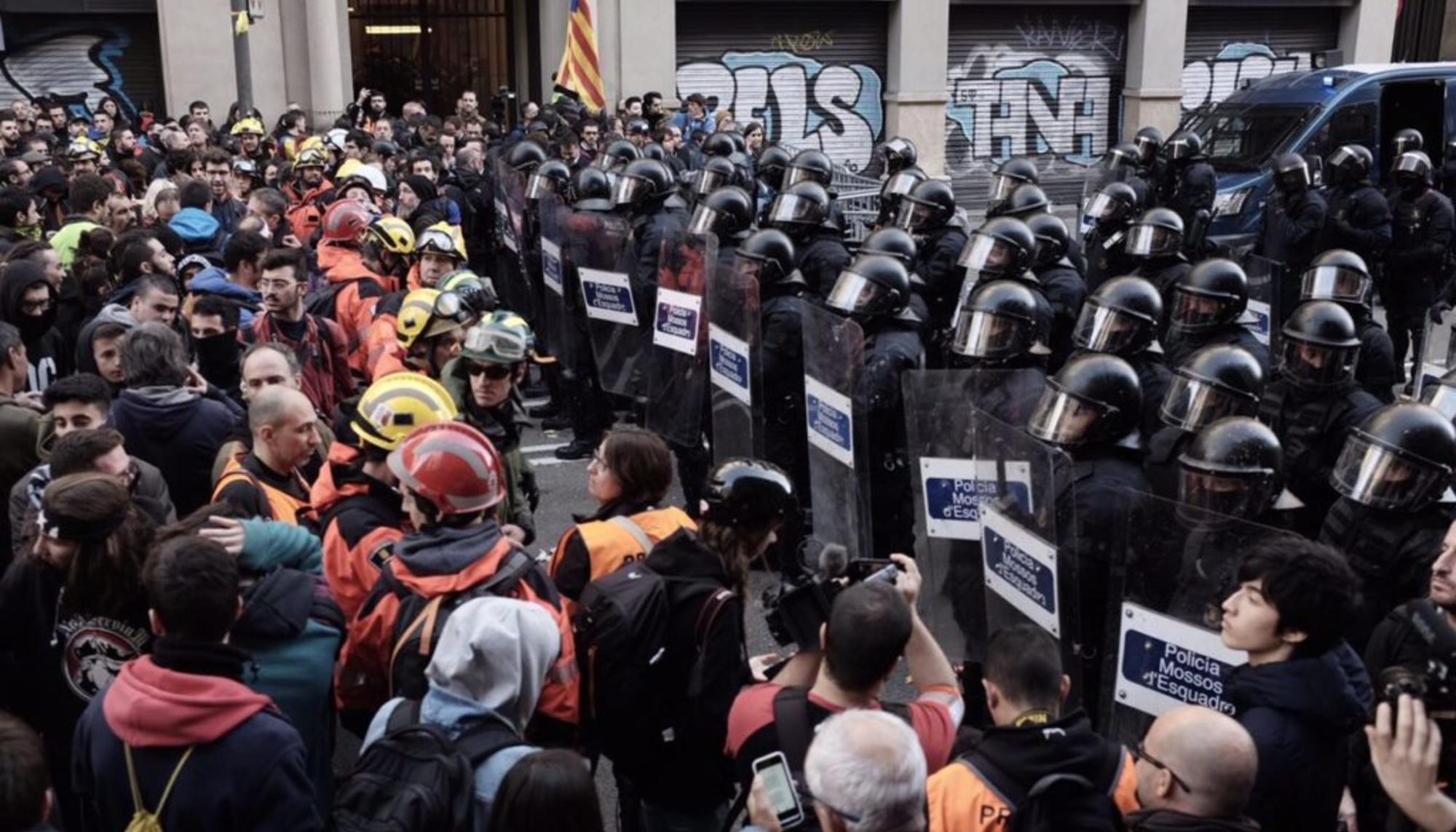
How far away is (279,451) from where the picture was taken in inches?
171

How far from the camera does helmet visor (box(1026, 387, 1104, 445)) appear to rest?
4371 mm

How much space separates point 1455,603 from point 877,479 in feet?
9.28

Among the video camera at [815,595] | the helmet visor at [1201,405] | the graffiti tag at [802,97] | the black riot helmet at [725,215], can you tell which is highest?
the graffiti tag at [802,97]

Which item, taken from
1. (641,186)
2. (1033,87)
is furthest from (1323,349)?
(1033,87)

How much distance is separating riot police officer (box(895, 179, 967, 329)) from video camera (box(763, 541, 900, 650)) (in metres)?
5.12

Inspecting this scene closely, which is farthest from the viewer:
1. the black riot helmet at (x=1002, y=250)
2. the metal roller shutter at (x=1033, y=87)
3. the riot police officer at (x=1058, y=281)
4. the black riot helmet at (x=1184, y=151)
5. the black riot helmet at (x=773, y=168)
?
the metal roller shutter at (x=1033, y=87)

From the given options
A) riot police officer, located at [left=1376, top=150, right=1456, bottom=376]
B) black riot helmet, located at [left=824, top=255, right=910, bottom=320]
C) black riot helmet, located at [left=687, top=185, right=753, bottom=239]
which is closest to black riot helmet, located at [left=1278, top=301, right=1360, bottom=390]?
black riot helmet, located at [left=824, top=255, right=910, bottom=320]

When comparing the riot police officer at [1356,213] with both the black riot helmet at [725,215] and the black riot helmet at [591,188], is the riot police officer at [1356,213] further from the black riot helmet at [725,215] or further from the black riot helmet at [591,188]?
the black riot helmet at [591,188]

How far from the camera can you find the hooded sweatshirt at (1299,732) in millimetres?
3027

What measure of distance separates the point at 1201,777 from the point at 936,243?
6.24 m

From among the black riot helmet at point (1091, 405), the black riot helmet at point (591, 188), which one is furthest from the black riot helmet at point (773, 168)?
the black riot helmet at point (1091, 405)

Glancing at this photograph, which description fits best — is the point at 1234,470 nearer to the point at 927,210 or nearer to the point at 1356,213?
the point at 927,210

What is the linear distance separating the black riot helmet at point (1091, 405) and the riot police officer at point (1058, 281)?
2934mm

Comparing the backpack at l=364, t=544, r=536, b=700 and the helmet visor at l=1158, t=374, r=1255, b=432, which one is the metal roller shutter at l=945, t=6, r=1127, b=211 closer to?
the helmet visor at l=1158, t=374, r=1255, b=432
